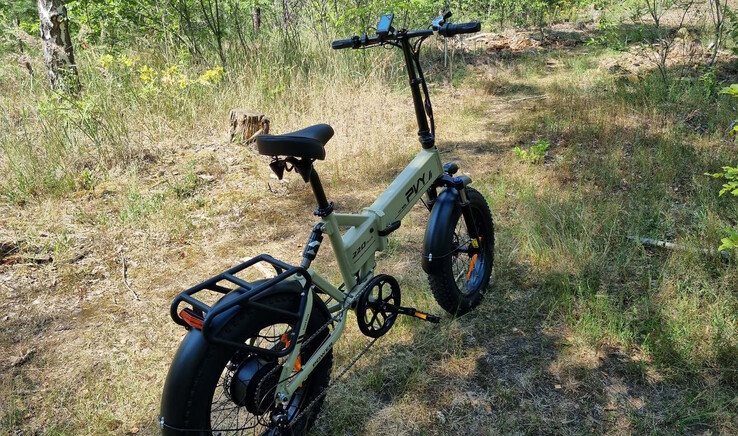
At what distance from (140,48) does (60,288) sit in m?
3.76

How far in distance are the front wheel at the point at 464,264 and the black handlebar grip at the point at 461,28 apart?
86 centimetres

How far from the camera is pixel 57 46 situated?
16.4ft

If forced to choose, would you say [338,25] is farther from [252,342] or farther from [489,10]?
[252,342]

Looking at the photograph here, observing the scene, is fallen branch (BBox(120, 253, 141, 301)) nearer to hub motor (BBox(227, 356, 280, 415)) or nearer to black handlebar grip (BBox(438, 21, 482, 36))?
hub motor (BBox(227, 356, 280, 415))

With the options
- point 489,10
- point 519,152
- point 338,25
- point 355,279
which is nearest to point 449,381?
point 355,279

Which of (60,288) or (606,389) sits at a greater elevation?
(60,288)

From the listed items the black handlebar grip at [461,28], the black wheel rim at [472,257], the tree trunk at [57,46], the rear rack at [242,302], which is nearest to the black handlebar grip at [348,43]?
the black handlebar grip at [461,28]

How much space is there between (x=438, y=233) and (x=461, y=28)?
3.31 feet

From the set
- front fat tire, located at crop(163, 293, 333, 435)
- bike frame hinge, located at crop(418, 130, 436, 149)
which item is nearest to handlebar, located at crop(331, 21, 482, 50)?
bike frame hinge, located at crop(418, 130, 436, 149)

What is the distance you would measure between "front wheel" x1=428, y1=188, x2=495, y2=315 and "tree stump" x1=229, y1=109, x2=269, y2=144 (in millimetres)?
2680

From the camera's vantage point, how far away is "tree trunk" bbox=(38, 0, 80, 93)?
494 centimetres

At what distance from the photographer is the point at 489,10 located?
987 centimetres

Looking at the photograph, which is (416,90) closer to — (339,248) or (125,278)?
(339,248)

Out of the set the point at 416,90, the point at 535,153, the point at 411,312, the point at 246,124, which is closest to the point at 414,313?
the point at 411,312
